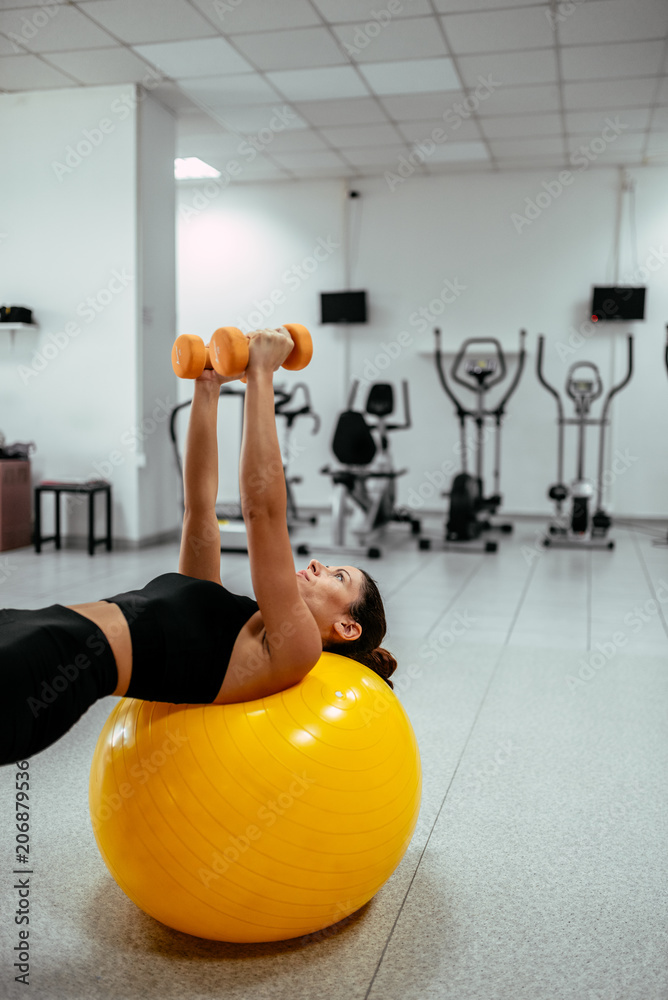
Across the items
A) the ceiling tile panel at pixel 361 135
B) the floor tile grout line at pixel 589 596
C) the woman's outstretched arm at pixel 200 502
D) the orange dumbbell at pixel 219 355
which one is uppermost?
the ceiling tile panel at pixel 361 135

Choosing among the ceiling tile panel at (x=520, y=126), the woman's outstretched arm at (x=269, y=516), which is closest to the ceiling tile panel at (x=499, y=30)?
the ceiling tile panel at (x=520, y=126)

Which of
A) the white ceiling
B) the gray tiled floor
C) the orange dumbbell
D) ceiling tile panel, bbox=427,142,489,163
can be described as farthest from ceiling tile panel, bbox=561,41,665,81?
the orange dumbbell

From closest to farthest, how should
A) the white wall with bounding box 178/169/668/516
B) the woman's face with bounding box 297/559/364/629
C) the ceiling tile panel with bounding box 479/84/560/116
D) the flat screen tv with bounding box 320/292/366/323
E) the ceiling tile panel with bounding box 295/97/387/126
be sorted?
the woman's face with bounding box 297/559/364/629, the ceiling tile panel with bounding box 479/84/560/116, the ceiling tile panel with bounding box 295/97/387/126, the white wall with bounding box 178/169/668/516, the flat screen tv with bounding box 320/292/366/323

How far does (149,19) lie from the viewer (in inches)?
181

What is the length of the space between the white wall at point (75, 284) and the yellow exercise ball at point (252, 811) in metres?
4.57

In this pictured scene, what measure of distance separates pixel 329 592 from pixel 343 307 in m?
6.55

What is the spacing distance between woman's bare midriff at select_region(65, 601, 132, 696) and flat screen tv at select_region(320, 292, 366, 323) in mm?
6742

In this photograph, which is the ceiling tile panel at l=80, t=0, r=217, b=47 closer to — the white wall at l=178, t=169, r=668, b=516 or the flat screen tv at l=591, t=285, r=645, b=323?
the white wall at l=178, t=169, r=668, b=516

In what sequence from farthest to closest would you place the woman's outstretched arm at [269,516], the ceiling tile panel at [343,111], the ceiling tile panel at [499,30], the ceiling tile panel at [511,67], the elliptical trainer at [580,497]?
the elliptical trainer at [580,497], the ceiling tile panel at [343,111], the ceiling tile panel at [511,67], the ceiling tile panel at [499,30], the woman's outstretched arm at [269,516]

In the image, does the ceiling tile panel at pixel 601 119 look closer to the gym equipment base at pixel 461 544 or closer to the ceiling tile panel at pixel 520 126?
the ceiling tile panel at pixel 520 126

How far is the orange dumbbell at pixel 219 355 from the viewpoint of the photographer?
1.40 metres

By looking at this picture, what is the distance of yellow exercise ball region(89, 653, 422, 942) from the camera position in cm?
142

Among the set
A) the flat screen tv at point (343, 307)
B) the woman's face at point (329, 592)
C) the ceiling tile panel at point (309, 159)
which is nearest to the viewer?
the woman's face at point (329, 592)

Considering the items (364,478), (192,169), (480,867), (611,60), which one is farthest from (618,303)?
(480,867)
